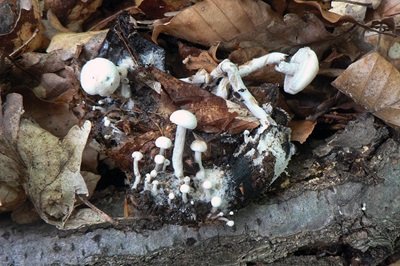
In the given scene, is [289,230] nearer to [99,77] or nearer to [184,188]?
[184,188]

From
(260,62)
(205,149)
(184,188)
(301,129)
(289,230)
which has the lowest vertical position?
(289,230)

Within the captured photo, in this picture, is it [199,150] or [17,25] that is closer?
[199,150]

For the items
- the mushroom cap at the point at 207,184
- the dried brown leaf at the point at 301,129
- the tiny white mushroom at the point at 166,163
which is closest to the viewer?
the mushroom cap at the point at 207,184

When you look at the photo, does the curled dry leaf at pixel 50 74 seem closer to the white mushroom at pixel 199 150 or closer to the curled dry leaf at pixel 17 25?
the curled dry leaf at pixel 17 25

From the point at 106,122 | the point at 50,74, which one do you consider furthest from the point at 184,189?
the point at 50,74

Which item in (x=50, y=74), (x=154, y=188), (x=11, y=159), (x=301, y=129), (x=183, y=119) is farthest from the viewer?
(x=50, y=74)

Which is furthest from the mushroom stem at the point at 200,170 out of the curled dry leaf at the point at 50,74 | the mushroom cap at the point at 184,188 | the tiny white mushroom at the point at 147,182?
A: the curled dry leaf at the point at 50,74

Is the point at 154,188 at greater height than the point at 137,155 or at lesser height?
lesser
